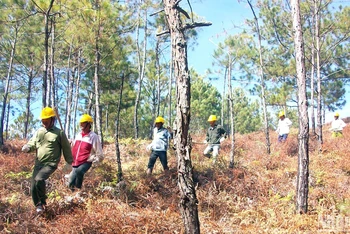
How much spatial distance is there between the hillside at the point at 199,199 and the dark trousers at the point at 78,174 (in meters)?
0.23

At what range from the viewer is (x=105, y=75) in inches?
699

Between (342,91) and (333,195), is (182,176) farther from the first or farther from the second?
(342,91)

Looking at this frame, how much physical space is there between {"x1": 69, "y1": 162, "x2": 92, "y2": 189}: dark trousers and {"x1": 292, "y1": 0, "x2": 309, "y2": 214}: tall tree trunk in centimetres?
393

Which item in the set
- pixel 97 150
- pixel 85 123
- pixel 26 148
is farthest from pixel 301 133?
pixel 26 148

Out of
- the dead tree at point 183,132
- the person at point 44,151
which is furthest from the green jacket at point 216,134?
the dead tree at point 183,132

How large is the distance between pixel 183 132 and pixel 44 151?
8.25ft

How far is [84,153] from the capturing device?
18.7ft

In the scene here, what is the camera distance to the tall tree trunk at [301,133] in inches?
223

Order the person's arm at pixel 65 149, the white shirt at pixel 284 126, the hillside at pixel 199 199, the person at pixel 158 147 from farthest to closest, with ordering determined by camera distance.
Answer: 1. the white shirt at pixel 284 126
2. the person at pixel 158 147
3. the person's arm at pixel 65 149
4. the hillside at pixel 199 199

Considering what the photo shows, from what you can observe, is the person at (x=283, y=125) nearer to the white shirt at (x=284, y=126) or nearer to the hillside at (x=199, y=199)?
the white shirt at (x=284, y=126)

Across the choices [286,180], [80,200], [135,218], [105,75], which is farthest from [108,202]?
[105,75]

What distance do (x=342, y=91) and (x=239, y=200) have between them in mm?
19731

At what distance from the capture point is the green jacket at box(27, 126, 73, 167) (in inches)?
190

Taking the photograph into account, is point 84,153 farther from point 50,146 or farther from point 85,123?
point 50,146
